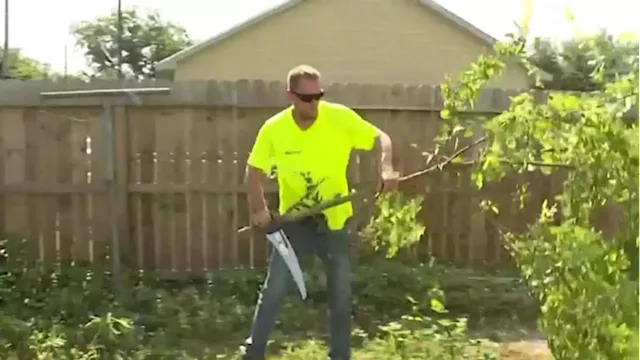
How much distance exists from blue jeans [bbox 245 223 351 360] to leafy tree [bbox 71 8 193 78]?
115ft

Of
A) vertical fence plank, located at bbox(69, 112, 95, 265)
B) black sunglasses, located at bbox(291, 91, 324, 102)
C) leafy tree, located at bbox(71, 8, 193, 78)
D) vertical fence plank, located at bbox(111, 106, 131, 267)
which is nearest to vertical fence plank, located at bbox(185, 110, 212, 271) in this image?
vertical fence plank, located at bbox(111, 106, 131, 267)

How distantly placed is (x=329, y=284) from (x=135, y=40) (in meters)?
36.2

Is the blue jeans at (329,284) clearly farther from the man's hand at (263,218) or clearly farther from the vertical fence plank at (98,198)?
the vertical fence plank at (98,198)

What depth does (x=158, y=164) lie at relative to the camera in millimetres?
7293

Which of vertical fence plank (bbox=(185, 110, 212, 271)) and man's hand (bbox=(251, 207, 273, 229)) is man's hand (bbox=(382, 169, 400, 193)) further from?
vertical fence plank (bbox=(185, 110, 212, 271))

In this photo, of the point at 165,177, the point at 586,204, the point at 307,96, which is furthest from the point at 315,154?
the point at 165,177

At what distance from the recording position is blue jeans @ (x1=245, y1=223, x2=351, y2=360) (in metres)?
4.80

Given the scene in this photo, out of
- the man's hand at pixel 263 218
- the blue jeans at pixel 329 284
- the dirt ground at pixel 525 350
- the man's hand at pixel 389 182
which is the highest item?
the man's hand at pixel 389 182

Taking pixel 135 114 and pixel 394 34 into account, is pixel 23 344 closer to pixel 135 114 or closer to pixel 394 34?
pixel 135 114

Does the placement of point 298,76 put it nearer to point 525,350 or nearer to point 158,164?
point 525,350

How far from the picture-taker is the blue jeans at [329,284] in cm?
480

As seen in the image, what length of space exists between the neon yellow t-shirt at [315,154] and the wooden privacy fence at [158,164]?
2.52 m

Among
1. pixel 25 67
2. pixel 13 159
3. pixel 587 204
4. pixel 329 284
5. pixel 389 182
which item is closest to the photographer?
pixel 587 204

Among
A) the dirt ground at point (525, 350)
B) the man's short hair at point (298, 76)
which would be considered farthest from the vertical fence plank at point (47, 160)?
the dirt ground at point (525, 350)
